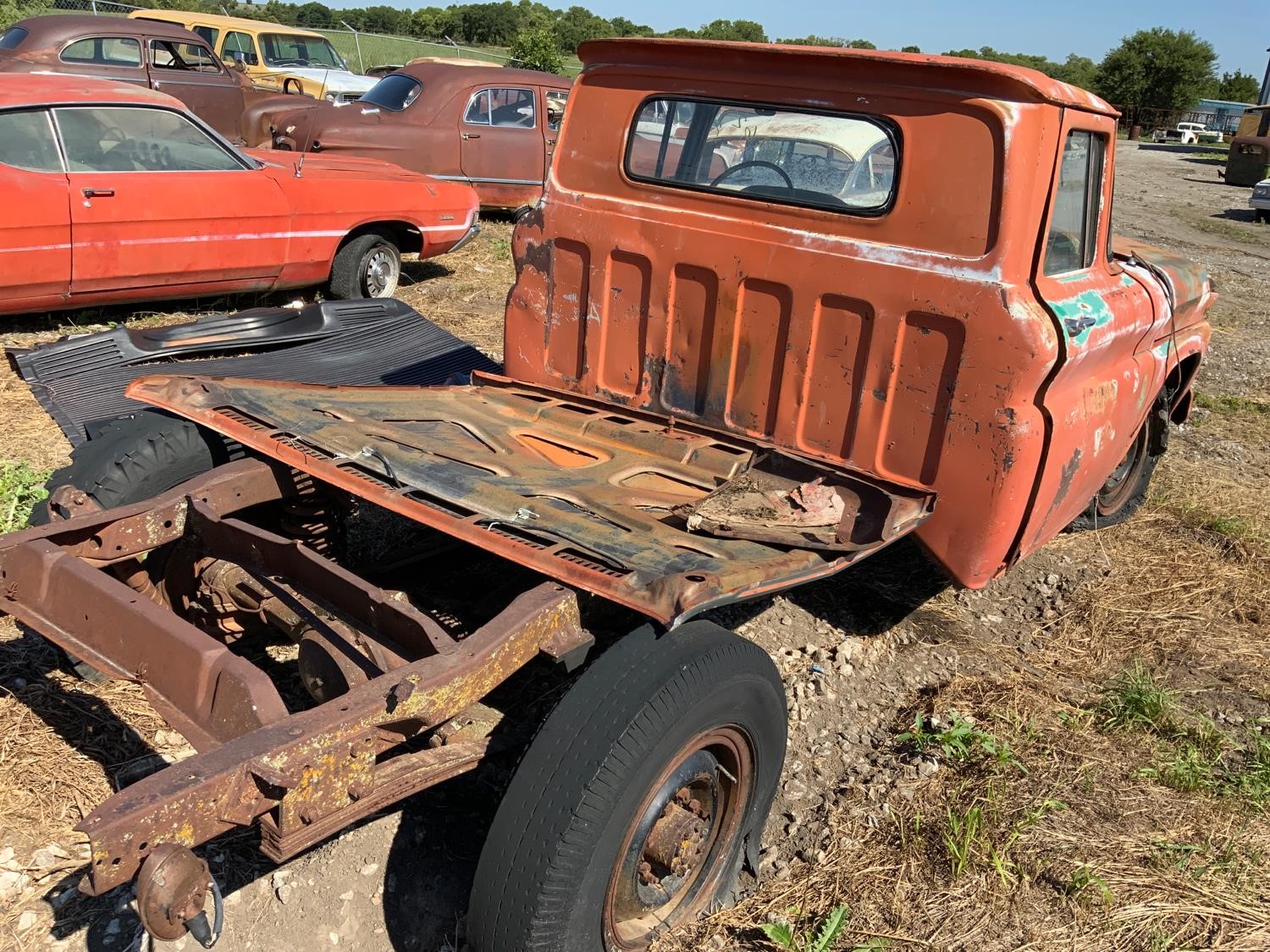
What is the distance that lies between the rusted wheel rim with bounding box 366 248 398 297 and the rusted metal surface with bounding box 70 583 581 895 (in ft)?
20.4

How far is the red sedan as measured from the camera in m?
6.00

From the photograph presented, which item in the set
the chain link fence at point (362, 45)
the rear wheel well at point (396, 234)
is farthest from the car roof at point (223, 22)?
the rear wheel well at point (396, 234)

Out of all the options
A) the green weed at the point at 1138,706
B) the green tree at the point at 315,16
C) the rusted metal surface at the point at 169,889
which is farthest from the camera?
the green tree at the point at 315,16

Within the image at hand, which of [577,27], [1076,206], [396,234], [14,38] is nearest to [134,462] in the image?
[1076,206]

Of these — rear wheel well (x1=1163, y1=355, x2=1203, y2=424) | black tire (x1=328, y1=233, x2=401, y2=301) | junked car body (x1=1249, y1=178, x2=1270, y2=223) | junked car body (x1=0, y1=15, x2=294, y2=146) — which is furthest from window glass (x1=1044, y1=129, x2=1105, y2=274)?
junked car body (x1=1249, y1=178, x2=1270, y2=223)

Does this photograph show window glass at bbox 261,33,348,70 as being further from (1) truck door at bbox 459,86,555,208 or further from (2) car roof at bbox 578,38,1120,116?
(2) car roof at bbox 578,38,1120,116

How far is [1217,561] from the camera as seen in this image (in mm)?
4793

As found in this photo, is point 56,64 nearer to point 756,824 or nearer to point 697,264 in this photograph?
point 697,264

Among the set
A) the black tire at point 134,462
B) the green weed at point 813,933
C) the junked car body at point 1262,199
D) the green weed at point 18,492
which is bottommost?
the green weed at point 813,933

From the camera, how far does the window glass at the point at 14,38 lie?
33.0ft

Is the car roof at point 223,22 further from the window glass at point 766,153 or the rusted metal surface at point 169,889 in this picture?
the rusted metal surface at point 169,889

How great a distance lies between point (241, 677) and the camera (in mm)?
2115

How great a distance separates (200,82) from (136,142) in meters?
5.01

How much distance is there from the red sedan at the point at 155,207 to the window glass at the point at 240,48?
828cm
